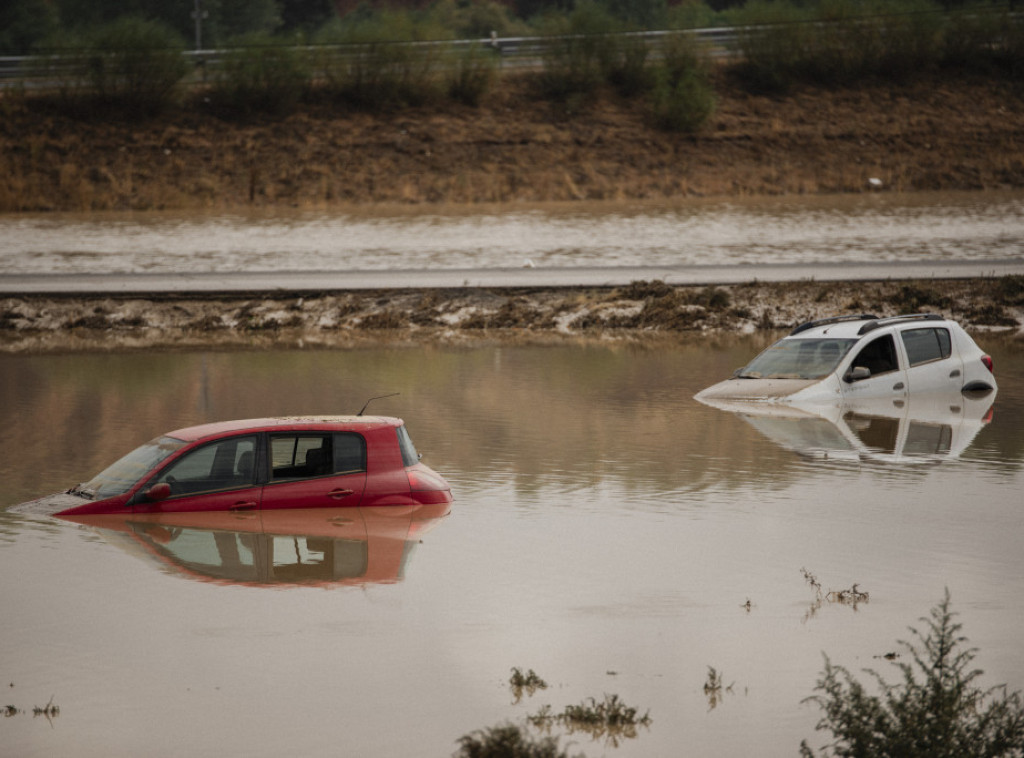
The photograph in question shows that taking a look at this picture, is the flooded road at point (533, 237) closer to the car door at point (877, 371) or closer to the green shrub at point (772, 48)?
the green shrub at point (772, 48)

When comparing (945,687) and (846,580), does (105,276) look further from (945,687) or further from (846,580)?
(945,687)

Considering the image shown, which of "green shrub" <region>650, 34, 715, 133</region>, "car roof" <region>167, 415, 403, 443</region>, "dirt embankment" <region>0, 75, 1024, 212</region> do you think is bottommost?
"car roof" <region>167, 415, 403, 443</region>

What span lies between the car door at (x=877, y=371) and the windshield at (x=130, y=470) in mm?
10591

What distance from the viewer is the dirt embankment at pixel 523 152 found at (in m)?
50.1

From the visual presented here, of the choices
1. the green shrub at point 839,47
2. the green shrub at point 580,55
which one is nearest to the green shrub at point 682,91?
the green shrub at point 580,55

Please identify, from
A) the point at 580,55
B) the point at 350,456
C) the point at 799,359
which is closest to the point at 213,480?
the point at 350,456

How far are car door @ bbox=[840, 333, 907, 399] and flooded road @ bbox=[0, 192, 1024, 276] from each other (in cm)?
1505

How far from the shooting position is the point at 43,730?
312 inches

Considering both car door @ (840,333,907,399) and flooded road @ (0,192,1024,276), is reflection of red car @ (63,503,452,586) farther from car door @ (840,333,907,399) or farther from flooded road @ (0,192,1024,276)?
flooded road @ (0,192,1024,276)

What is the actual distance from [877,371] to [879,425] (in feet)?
7.24

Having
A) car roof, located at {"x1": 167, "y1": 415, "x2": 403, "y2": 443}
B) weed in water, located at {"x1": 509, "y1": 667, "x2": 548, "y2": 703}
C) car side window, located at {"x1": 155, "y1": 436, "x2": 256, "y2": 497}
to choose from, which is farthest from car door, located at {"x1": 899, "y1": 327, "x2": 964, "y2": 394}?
weed in water, located at {"x1": 509, "y1": 667, "x2": 548, "y2": 703}

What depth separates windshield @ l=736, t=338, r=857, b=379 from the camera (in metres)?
20.3

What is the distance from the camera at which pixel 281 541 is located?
12.3 m

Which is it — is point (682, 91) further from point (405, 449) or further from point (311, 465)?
point (311, 465)
